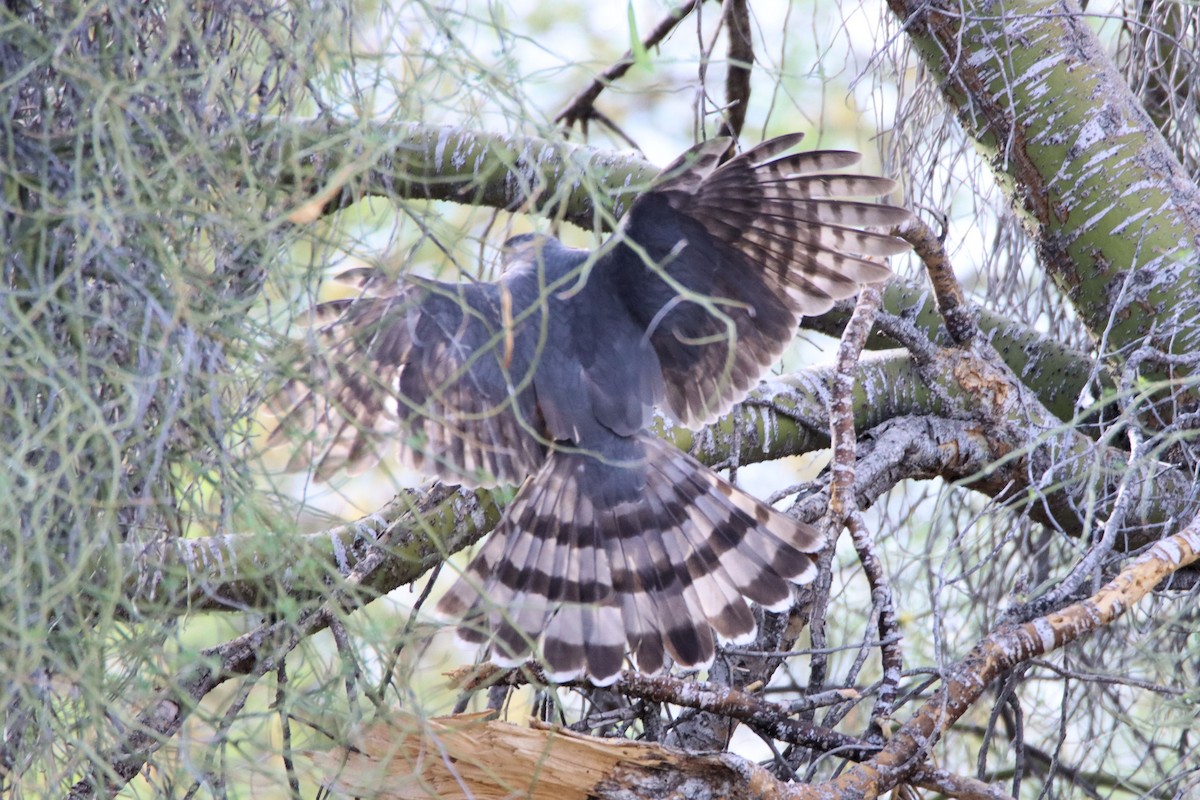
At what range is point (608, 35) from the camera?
3.37 m

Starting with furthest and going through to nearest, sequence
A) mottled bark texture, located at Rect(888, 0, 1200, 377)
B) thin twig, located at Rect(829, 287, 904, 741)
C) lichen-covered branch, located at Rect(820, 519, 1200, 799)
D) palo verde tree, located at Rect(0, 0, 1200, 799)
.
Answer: mottled bark texture, located at Rect(888, 0, 1200, 377) → thin twig, located at Rect(829, 287, 904, 741) → lichen-covered branch, located at Rect(820, 519, 1200, 799) → palo verde tree, located at Rect(0, 0, 1200, 799)

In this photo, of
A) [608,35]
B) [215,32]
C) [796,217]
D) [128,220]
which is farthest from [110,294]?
[608,35]

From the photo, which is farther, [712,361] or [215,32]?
[712,361]

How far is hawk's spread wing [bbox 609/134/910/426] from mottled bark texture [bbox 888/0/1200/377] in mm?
295

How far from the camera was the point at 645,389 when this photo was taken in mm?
2232

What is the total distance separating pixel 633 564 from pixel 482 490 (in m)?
0.32

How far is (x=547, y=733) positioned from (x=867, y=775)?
411 millimetres

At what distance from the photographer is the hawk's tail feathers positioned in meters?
1.95

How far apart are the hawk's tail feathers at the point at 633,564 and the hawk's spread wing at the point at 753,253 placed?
0.19m

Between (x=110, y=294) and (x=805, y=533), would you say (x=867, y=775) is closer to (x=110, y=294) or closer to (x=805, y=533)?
(x=805, y=533)

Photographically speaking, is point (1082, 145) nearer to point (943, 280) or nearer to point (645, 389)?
point (943, 280)

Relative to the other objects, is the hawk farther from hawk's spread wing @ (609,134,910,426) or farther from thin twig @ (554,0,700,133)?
thin twig @ (554,0,700,133)

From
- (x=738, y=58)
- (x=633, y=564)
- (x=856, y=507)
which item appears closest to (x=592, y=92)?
(x=738, y=58)

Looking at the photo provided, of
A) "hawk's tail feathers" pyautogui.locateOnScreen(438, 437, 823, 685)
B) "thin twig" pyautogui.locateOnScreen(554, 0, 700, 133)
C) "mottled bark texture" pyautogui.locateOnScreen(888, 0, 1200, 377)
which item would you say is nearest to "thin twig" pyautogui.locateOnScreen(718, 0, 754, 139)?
"thin twig" pyautogui.locateOnScreen(554, 0, 700, 133)
